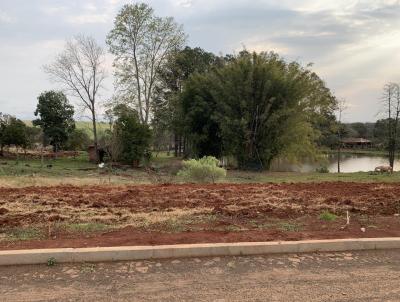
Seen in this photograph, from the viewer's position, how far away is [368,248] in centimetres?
506

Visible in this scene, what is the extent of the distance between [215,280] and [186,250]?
2.32ft

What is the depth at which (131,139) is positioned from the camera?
32.1 meters

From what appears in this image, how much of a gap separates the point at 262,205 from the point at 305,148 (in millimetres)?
26149

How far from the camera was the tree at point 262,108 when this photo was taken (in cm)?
2967

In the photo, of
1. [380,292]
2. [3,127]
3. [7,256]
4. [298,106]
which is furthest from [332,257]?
[3,127]

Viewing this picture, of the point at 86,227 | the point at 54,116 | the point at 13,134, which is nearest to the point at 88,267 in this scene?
the point at 86,227

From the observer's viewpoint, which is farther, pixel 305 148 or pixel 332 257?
pixel 305 148

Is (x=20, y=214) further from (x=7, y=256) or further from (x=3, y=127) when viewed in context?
(x=3, y=127)

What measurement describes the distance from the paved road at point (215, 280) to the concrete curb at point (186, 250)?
0.09 m

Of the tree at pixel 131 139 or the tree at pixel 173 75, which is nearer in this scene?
the tree at pixel 131 139

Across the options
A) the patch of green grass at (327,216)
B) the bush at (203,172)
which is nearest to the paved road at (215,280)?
the patch of green grass at (327,216)

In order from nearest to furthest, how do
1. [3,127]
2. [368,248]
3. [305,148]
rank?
[368,248] → [305,148] → [3,127]

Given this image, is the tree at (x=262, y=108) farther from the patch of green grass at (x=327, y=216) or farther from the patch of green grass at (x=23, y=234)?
the patch of green grass at (x=23, y=234)

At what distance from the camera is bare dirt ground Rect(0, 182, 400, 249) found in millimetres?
5215
